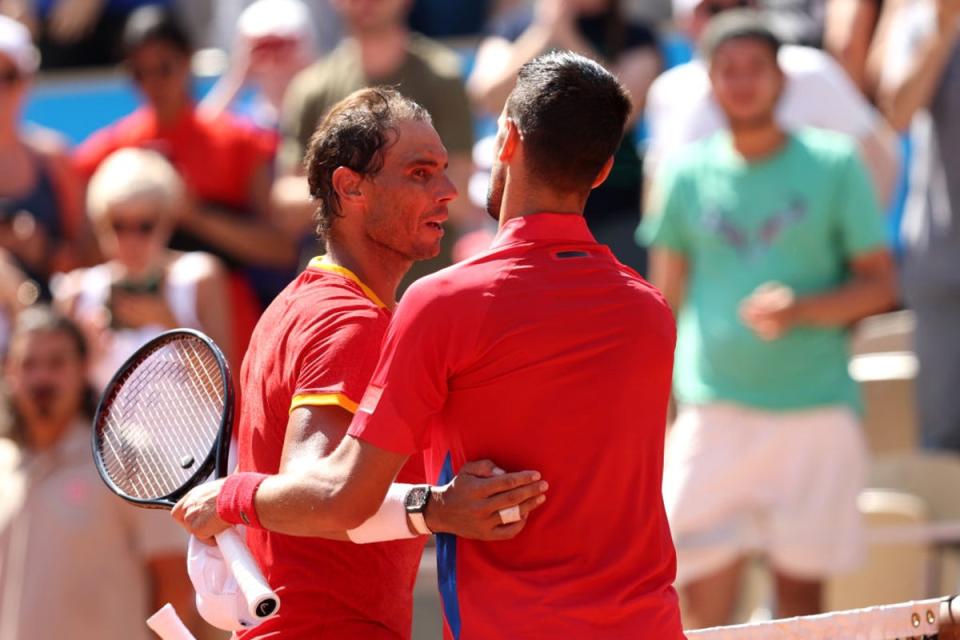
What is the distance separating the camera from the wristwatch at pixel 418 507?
3088mm

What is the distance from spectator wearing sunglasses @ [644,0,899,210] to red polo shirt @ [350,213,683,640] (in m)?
4.00

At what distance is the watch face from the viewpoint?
3092 mm

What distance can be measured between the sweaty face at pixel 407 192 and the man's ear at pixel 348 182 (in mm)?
15

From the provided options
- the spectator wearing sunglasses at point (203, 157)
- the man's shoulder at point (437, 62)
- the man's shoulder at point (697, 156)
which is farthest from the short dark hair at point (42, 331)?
the man's shoulder at point (697, 156)

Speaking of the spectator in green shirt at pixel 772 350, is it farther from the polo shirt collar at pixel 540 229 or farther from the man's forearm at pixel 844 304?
the polo shirt collar at pixel 540 229

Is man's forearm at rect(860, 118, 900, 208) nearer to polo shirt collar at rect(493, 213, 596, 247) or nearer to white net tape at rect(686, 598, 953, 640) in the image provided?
white net tape at rect(686, 598, 953, 640)

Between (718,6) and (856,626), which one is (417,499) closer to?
(856,626)

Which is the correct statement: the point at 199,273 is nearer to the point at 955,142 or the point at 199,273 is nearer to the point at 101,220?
the point at 101,220

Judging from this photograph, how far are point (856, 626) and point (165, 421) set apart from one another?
4.85 ft

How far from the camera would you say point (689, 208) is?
6.57 m

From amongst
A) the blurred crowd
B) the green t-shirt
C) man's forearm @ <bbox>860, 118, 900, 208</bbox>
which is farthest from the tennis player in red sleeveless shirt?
man's forearm @ <bbox>860, 118, 900, 208</bbox>

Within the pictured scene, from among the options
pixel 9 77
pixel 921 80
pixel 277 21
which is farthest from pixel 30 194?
pixel 921 80

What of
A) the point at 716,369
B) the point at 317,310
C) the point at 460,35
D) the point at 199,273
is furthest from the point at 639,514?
the point at 460,35

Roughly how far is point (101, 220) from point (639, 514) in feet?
14.5
